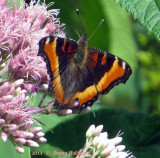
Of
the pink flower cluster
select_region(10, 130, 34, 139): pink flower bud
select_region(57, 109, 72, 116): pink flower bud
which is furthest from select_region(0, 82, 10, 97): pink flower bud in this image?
select_region(57, 109, 72, 116): pink flower bud

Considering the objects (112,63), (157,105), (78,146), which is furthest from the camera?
(157,105)

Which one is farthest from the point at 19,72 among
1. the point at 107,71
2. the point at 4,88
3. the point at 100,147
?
the point at 100,147

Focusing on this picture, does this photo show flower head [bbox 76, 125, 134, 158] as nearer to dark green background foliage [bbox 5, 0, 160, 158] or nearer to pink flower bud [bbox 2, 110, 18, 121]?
dark green background foliage [bbox 5, 0, 160, 158]

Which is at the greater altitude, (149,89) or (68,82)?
(68,82)

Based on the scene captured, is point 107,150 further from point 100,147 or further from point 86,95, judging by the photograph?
point 86,95

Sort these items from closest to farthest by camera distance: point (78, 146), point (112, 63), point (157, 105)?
point (112, 63), point (78, 146), point (157, 105)

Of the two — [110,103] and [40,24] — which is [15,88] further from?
[110,103]

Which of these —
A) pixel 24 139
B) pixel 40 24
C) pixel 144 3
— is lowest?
pixel 24 139

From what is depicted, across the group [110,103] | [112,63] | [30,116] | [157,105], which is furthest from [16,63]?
[110,103]
